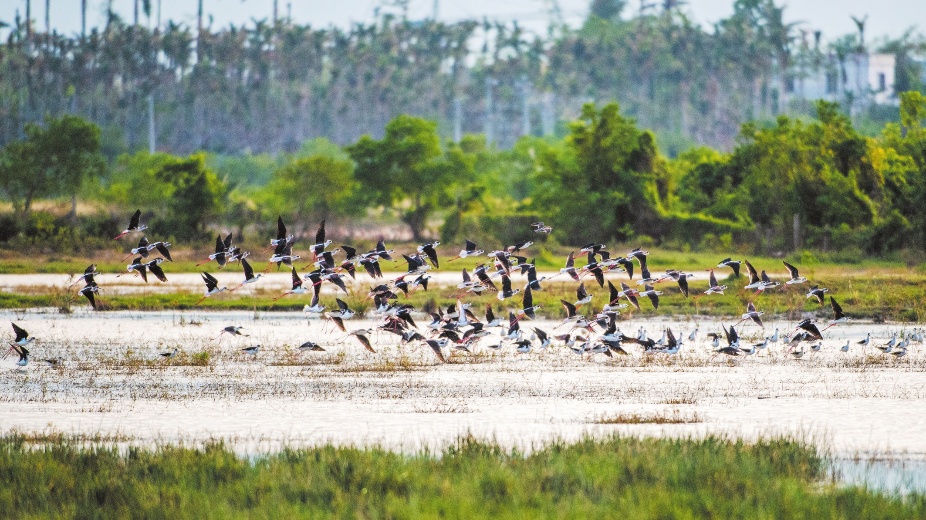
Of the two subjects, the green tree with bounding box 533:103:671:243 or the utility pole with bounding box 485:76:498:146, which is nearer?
the green tree with bounding box 533:103:671:243

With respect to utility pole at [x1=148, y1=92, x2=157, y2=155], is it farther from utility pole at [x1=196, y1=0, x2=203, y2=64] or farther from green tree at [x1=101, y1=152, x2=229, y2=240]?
green tree at [x1=101, y1=152, x2=229, y2=240]

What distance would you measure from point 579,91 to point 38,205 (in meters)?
59.7

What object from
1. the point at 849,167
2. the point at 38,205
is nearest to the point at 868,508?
the point at 849,167

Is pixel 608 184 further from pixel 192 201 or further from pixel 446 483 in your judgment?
pixel 446 483

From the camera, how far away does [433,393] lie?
1769 cm

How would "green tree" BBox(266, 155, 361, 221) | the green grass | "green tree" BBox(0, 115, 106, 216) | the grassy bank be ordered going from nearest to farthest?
1. the green grass
2. the grassy bank
3. "green tree" BBox(0, 115, 106, 216)
4. "green tree" BBox(266, 155, 361, 221)

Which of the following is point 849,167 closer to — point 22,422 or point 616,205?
point 616,205

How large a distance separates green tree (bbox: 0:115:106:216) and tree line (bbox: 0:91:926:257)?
58 mm

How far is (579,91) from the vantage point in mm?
114812

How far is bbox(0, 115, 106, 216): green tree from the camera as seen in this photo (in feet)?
178

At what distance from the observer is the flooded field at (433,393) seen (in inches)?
575

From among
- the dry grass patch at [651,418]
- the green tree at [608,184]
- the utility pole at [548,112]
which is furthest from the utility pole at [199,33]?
the dry grass patch at [651,418]

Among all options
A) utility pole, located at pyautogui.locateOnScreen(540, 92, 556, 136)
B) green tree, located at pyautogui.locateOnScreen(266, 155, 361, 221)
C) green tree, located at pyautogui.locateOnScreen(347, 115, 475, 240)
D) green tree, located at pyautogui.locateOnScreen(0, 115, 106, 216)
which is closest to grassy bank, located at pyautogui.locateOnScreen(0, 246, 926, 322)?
green tree, located at pyautogui.locateOnScreen(0, 115, 106, 216)

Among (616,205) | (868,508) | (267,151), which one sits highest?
(267,151)
